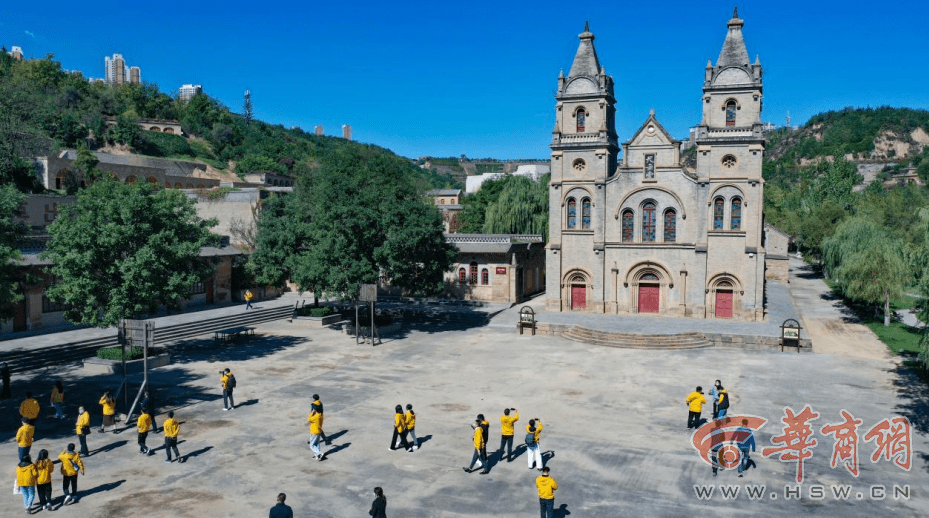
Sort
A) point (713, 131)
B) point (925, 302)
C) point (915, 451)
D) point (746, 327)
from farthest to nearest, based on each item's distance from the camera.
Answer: point (713, 131) → point (746, 327) → point (925, 302) → point (915, 451)

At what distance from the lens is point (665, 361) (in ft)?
91.1

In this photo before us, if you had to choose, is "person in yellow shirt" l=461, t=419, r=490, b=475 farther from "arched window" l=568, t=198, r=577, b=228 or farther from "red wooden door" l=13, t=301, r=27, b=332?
"arched window" l=568, t=198, r=577, b=228

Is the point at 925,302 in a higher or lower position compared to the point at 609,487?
higher

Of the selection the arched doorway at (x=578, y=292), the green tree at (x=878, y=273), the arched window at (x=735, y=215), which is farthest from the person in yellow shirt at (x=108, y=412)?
the green tree at (x=878, y=273)

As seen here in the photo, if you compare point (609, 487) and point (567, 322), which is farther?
point (567, 322)

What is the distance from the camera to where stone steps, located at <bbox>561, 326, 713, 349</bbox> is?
30562 millimetres

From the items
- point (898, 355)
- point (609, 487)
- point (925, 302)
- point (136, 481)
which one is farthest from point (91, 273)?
point (898, 355)

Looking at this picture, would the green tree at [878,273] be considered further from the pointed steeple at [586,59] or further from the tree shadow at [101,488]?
the tree shadow at [101,488]

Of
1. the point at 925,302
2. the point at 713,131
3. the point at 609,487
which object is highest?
the point at 713,131

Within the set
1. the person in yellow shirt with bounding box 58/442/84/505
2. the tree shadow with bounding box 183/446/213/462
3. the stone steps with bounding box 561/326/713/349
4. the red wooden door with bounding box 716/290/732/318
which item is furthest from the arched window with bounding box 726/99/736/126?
the person in yellow shirt with bounding box 58/442/84/505

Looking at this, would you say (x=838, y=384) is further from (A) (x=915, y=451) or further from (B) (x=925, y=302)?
(A) (x=915, y=451)

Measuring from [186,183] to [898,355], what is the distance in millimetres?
84323

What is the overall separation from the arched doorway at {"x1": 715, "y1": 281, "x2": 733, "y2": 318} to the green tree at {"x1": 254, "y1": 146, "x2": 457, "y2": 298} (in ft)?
52.8

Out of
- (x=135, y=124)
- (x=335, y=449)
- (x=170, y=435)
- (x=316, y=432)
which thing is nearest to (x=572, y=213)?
(x=335, y=449)
